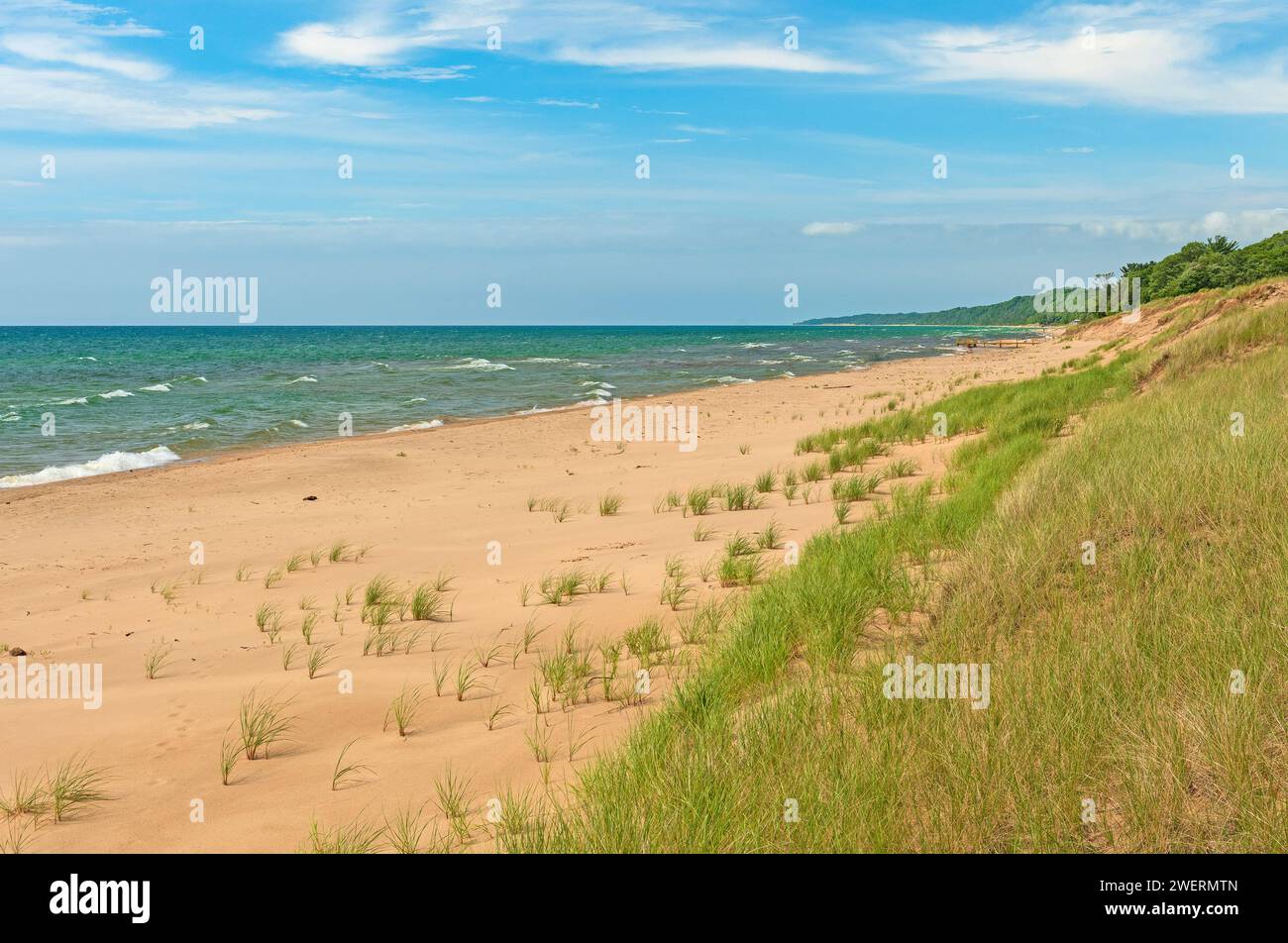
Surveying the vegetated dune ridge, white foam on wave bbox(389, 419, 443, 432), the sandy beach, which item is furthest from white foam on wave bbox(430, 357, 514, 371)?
the vegetated dune ridge

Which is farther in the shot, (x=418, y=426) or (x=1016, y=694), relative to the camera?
(x=418, y=426)

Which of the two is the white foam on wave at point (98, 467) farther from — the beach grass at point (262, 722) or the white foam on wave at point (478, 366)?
the white foam on wave at point (478, 366)

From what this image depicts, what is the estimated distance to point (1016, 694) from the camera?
3.84 meters

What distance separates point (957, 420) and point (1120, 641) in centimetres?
1396

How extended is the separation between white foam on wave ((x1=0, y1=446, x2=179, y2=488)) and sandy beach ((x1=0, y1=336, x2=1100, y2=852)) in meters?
1.15

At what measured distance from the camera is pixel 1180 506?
19.1 feet

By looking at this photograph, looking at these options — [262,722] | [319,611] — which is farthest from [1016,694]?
[319,611]

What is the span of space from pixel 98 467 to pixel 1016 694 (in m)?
20.4

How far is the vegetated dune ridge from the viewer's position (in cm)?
312

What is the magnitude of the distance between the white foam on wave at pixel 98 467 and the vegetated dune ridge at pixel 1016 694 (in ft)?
55.4

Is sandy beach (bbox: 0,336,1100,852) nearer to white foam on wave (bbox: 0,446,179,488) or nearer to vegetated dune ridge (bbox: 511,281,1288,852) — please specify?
vegetated dune ridge (bbox: 511,281,1288,852)

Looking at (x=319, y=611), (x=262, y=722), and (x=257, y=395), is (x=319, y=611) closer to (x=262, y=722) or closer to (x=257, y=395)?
(x=262, y=722)
